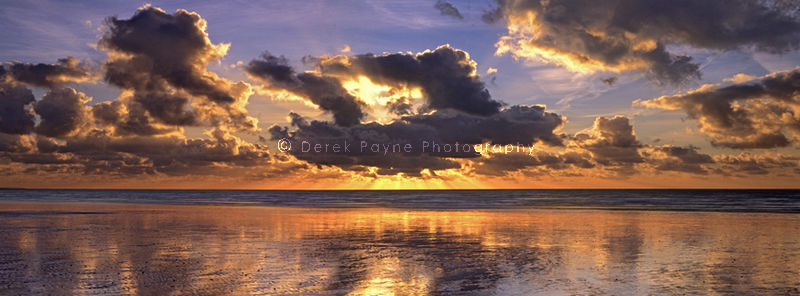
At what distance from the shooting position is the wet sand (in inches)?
643

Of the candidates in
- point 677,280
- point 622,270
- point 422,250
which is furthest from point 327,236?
point 677,280

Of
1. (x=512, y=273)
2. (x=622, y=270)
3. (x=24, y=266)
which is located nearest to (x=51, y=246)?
(x=24, y=266)

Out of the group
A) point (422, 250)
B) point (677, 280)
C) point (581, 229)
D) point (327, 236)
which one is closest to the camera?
point (677, 280)

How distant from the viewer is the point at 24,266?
64.3ft

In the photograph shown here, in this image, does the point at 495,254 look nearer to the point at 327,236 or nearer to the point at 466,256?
the point at 466,256

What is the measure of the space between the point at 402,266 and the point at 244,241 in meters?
11.4

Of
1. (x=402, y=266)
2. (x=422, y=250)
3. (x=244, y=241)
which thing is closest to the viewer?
(x=402, y=266)

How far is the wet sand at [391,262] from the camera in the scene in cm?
1633

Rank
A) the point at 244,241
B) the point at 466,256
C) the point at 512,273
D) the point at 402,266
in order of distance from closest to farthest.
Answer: the point at 512,273, the point at 402,266, the point at 466,256, the point at 244,241

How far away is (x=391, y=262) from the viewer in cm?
2127

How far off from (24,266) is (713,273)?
79.3ft

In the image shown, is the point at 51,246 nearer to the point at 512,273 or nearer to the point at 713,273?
the point at 512,273

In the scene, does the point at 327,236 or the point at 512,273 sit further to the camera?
the point at 327,236

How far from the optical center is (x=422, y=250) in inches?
995
